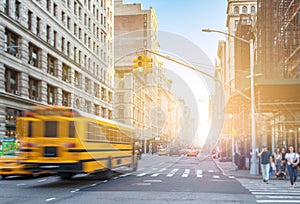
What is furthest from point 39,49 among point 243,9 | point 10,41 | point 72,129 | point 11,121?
point 243,9

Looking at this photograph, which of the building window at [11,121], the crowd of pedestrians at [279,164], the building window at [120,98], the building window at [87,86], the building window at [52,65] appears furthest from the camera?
the building window at [52,65]

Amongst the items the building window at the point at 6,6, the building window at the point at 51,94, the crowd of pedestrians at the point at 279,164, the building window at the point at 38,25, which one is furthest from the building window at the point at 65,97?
the crowd of pedestrians at the point at 279,164

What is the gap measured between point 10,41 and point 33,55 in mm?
3733

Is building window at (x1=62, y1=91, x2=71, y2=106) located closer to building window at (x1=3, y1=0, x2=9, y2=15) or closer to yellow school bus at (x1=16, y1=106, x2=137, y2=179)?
building window at (x1=3, y1=0, x2=9, y2=15)

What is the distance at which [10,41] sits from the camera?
39969mm

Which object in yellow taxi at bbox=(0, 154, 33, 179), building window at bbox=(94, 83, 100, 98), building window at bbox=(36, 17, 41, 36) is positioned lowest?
yellow taxi at bbox=(0, 154, 33, 179)

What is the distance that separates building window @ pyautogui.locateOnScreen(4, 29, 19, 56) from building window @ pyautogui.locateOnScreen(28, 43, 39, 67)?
2.04 metres

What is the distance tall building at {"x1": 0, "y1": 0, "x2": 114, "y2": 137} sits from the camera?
37438mm

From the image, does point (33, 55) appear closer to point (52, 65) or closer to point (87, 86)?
point (52, 65)

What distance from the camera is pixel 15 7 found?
40938mm

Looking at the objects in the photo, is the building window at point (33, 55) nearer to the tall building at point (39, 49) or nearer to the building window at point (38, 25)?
the tall building at point (39, 49)

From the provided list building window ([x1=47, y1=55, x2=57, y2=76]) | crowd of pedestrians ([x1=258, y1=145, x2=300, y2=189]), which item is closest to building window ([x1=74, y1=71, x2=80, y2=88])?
crowd of pedestrians ([x1=258, y1=145, x2=300, y2=189])

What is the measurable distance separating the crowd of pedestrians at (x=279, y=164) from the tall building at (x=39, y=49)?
16.6 metres

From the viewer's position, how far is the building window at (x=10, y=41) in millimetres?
39219
